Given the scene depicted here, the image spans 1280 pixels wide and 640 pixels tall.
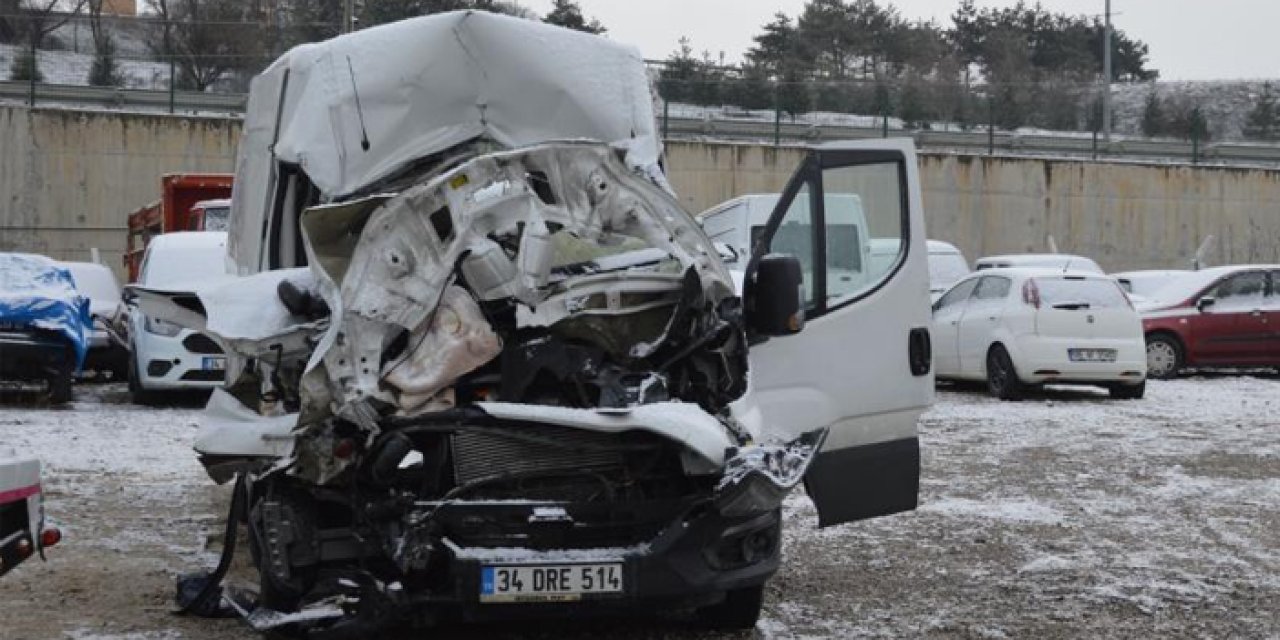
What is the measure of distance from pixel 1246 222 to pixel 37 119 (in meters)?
24.4

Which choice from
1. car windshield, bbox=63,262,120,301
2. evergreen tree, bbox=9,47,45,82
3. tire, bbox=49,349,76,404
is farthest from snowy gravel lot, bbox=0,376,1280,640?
evergreen tree, bbox=9,47,45,82

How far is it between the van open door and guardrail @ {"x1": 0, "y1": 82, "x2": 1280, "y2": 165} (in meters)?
25.6

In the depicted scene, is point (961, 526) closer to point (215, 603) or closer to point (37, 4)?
point (215, 603)

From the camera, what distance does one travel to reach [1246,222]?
35.1 metres

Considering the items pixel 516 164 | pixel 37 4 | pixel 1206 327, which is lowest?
pixel 1206 327

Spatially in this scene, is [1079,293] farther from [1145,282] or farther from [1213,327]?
[1145,282]

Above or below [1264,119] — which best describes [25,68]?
above

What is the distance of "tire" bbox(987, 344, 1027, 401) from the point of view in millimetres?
17156

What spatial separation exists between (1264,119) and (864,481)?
47.3 metres

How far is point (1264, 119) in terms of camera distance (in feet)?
165

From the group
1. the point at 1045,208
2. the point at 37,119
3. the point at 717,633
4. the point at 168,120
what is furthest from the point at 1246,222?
the point at 717,633

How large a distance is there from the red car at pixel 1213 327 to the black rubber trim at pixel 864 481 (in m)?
13.7

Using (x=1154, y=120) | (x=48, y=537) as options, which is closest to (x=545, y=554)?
(x=48, y=537)

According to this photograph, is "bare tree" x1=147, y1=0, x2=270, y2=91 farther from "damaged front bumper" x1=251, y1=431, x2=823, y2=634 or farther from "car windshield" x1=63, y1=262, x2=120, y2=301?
"damaged front bumper" x1=251, y1=431, x2=823, y2=634
